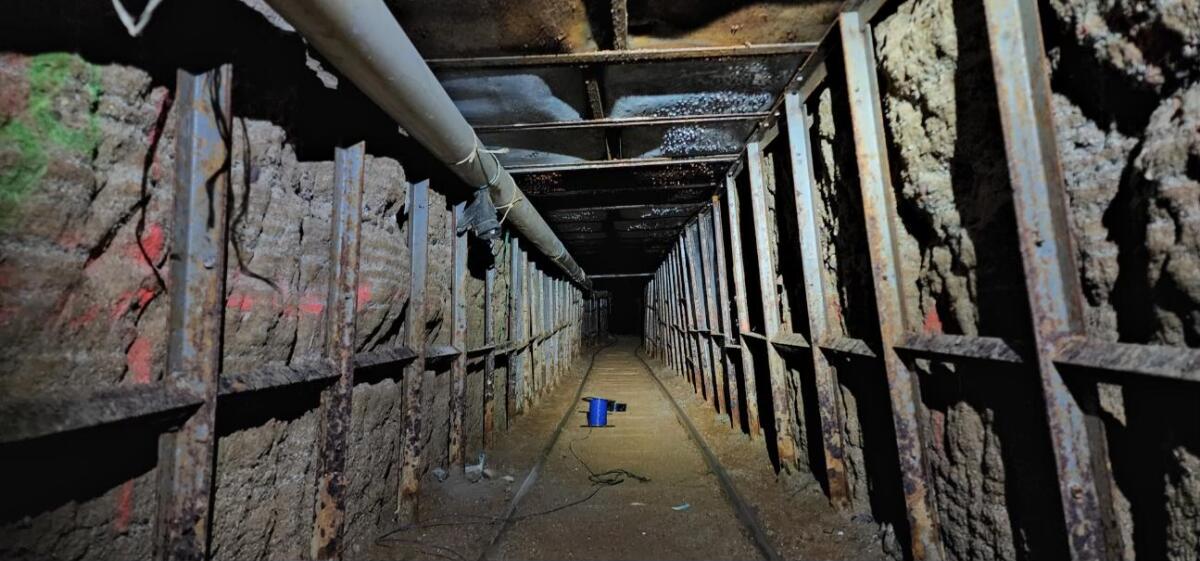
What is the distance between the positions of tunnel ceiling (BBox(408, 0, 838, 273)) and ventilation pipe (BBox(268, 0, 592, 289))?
0.43m

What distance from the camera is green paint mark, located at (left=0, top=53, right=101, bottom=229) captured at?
4.45ft

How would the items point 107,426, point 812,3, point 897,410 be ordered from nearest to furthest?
point 107,426
point 897,410
point 812,3

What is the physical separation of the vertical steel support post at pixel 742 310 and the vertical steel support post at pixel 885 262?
9.73ft

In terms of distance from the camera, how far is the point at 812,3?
290 cm

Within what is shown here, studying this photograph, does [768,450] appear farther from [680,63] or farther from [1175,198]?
[1175,198]

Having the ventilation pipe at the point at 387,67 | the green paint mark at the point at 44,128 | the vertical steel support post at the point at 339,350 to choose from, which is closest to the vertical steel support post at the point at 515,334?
the ventilation pipe at the point at 387,67

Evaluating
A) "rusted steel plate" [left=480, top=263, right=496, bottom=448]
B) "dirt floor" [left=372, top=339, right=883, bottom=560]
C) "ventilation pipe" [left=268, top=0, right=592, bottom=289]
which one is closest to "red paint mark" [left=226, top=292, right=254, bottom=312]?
"ventilation pipe" [left=268, top=0, right=592, bottom=289]

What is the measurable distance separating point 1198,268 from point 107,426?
3.17 m

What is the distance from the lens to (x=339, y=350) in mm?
2713

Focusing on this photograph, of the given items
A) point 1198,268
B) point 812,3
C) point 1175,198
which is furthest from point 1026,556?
point 812,3

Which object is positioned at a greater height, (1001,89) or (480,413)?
(1001,89)

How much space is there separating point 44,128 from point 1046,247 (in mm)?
3191

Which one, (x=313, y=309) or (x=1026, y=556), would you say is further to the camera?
(x=313, y=309)

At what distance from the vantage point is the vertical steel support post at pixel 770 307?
14.7ft
